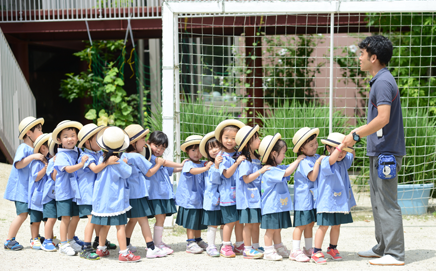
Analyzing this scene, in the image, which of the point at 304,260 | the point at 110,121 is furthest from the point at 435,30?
the point at 110,121

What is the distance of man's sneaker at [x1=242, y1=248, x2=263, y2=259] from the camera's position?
3.79m

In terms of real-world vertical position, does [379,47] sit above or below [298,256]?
above

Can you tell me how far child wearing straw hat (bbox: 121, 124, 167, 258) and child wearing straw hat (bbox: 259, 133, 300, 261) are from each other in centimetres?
93

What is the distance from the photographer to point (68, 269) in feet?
11.7

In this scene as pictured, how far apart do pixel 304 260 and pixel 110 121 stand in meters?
5.51

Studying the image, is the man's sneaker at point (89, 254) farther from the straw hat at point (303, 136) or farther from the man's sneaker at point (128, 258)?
the straw hat at point (303, 136)

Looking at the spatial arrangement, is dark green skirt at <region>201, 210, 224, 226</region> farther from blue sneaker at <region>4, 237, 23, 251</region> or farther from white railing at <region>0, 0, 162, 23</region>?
white railing at <region>0, 0, 162, 23</region>

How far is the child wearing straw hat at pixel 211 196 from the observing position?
3906mm

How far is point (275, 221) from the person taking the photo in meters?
3.70

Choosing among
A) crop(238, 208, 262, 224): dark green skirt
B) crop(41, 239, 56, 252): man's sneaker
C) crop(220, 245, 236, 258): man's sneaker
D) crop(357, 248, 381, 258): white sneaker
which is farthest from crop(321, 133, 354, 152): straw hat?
crop(41, 239, 56, 252): man's sneaker

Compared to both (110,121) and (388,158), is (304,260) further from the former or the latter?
(110,121)

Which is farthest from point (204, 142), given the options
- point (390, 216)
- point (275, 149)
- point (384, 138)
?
point (390, 216)

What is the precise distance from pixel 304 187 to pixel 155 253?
1.40 metres

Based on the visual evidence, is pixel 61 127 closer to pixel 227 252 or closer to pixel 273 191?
pixel 227 252
